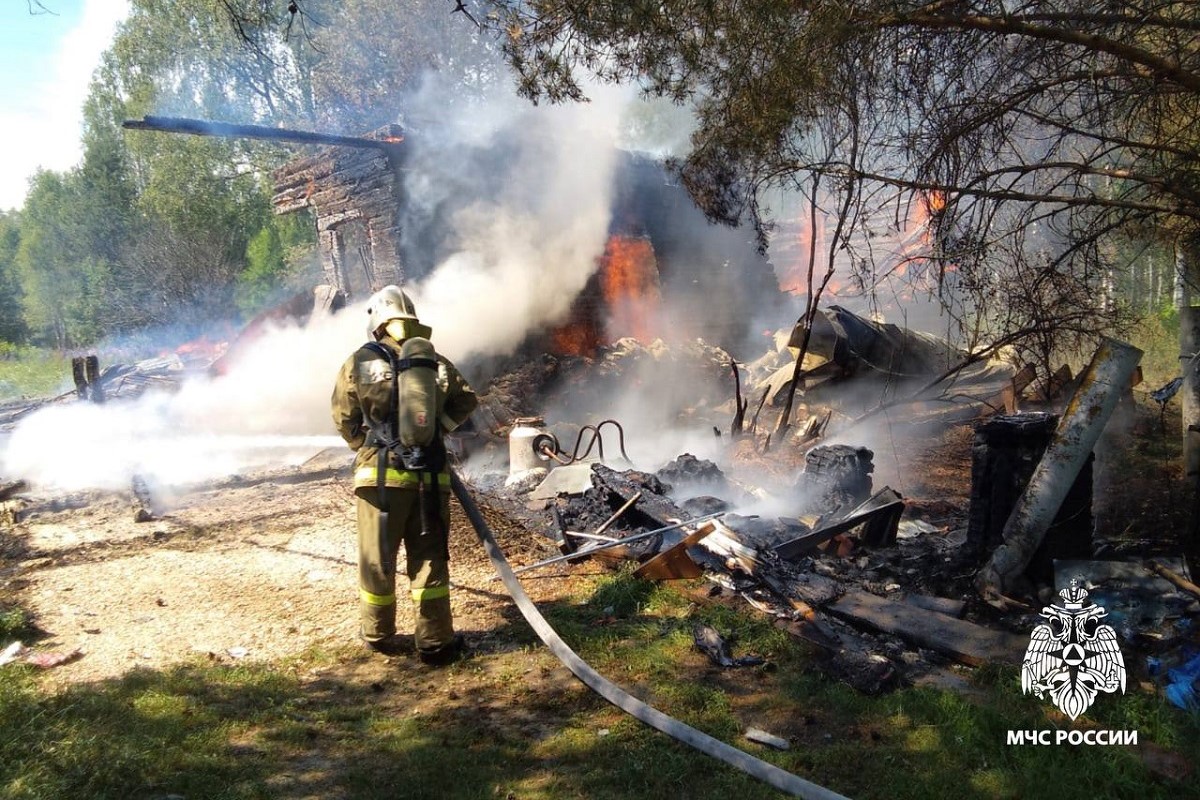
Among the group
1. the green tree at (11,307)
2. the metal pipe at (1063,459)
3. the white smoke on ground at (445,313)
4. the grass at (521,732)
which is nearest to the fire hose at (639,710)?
the grass at (521,732)

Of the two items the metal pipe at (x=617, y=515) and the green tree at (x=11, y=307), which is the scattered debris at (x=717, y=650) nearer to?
the metal pipe at (x=617, y=515)

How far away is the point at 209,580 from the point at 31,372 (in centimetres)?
2796

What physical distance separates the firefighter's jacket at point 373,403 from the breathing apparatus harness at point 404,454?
0.03 m

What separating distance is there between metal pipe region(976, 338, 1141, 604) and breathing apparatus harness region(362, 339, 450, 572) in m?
3.40

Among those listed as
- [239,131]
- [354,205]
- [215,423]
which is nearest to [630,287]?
[354,205]

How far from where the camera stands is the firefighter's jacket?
4137 mm

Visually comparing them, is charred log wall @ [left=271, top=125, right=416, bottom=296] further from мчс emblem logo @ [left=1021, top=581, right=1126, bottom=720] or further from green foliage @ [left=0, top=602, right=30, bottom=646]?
мчс emblem logo @ [left=1021, top=581, right=1126, bottom=720]

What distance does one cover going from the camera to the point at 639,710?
3.40 metres

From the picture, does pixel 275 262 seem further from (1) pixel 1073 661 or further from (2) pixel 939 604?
(1) pixel 1073 661

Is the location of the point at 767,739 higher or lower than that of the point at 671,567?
lower

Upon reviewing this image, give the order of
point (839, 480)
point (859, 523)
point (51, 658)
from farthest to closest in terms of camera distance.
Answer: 1. point (839, 480)
2. point (859, 523)
3. point (51, 658)

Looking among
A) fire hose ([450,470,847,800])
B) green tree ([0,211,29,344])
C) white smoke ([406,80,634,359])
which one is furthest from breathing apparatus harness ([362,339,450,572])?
green tree ([0,211,29,344])

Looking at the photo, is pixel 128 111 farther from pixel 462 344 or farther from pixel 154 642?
pixel 154 642

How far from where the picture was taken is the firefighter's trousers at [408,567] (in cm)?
407
